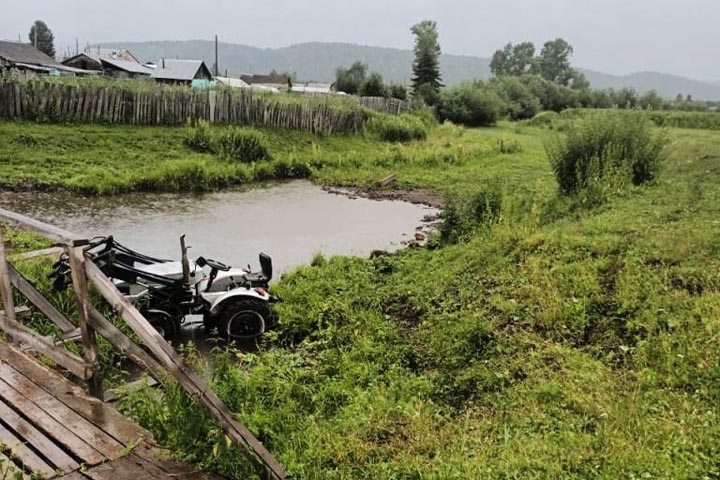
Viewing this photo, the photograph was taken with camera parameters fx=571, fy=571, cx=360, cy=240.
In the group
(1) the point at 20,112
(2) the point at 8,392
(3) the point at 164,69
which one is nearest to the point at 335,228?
(2) the point at 8,392

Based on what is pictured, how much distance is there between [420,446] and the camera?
3.66 meters

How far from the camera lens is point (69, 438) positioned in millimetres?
3445

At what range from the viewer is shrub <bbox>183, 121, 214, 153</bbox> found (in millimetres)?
16236

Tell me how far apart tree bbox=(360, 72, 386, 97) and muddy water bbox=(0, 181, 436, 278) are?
24.3 m

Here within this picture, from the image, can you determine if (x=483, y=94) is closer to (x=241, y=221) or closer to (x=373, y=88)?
(x=373, y=88)

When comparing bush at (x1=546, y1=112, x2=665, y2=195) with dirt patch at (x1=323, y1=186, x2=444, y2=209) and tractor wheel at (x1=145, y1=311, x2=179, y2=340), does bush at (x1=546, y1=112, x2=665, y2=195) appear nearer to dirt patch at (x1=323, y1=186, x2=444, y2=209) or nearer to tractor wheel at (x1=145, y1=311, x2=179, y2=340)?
dirt patch at (x1=323, y1=186, x2=444, y2=209)

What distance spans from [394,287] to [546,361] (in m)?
Answer: 2.59

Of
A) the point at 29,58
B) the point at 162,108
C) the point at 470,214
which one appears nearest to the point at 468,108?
the point at 162,108

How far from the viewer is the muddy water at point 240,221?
29.7 ft

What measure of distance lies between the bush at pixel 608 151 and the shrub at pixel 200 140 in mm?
9930

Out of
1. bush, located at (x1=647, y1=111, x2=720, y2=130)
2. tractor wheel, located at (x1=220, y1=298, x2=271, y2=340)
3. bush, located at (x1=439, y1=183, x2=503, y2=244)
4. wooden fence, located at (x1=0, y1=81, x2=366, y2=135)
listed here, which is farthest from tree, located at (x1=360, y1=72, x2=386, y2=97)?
tractor wheel, located at (x1=220, y1=298, x2=271, y2=340)

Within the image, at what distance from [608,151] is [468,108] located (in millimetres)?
27399

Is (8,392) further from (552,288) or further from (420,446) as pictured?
(552,288)

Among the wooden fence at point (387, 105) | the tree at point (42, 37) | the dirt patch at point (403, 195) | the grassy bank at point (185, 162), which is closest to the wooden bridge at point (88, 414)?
the dirt patch at point (403, 195)
